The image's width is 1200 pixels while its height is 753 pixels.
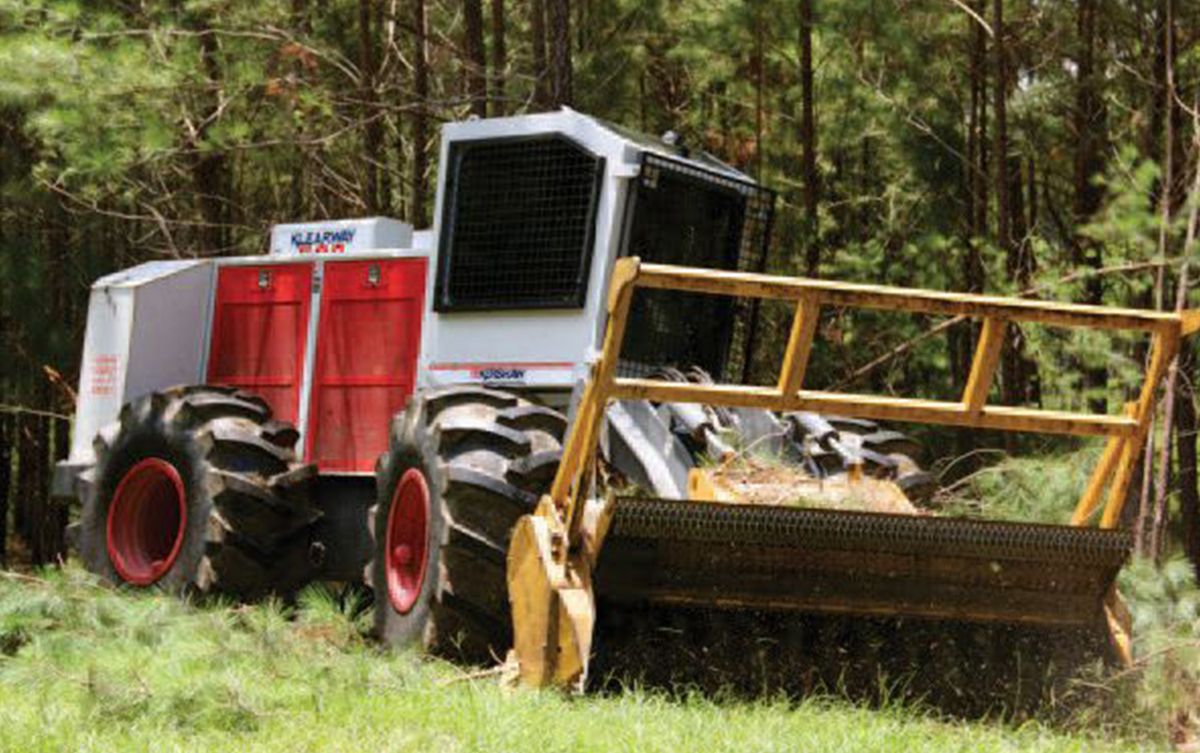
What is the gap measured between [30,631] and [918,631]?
14.9 ft

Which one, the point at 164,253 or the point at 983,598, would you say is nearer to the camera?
the point at 983,598

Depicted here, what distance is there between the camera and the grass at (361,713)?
5.82 meters

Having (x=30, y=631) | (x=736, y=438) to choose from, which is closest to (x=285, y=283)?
(x=30, y=631)

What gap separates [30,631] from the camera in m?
9.03

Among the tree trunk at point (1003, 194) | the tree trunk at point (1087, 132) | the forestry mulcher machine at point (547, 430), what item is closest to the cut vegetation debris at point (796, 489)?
the forestry mulcher machine at point (547, 430)

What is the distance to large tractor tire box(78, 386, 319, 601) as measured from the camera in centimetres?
1018

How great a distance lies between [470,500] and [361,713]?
177 centimetres

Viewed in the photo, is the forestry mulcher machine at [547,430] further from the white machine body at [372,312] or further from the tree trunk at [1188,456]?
the tree trunk at [1188,456]

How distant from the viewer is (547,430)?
8297 mm

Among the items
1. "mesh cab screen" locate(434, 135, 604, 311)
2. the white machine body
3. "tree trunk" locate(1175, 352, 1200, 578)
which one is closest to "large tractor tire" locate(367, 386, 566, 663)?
the white machine body

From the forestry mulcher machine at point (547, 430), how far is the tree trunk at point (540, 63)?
11.9 ft

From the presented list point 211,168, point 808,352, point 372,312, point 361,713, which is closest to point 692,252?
point 372,312

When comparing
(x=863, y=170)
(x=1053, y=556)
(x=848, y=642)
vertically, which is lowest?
(x=848, y=642)

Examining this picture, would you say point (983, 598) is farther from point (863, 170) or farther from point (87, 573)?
point (863, 170)
